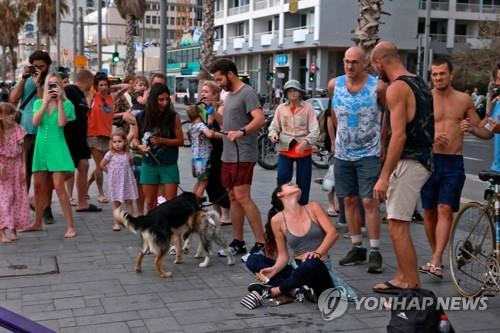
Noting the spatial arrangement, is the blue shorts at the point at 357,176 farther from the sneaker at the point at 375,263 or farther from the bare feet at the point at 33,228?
the bare feet at the point at 33,228

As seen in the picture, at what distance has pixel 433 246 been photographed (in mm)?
6129

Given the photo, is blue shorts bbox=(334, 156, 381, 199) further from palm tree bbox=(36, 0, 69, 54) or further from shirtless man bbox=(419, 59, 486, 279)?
palm tree bbox=(36, 0, 69, 54)

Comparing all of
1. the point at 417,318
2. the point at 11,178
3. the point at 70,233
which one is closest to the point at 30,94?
the point at 11,178

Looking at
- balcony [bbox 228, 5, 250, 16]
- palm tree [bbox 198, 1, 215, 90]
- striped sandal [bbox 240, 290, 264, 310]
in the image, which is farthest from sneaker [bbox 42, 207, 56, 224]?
balcony [bbox 228, 5, 250, 16]

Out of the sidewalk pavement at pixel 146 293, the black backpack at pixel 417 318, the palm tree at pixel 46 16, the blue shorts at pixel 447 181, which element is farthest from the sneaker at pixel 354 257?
the palm tree at pixel 46 16

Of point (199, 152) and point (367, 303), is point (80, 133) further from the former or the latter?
point (367, 303)

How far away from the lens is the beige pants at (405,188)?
507 centimetres

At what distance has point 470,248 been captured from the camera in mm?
5258

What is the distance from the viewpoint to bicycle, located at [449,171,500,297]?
4.88 m

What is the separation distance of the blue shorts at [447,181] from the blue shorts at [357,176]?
50 centimetres

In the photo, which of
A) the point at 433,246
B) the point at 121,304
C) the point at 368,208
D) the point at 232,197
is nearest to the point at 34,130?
the point at 232,197

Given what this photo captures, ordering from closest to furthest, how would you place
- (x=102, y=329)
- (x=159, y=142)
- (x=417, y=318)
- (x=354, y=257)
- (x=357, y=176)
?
(x=417, y=318)
(x=102, y=329)
(x=357, y=176)
(x=354, y=257)
(x=159, y=142)

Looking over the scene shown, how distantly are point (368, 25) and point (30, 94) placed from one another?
4.98 m

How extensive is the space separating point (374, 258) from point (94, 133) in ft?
15.9
